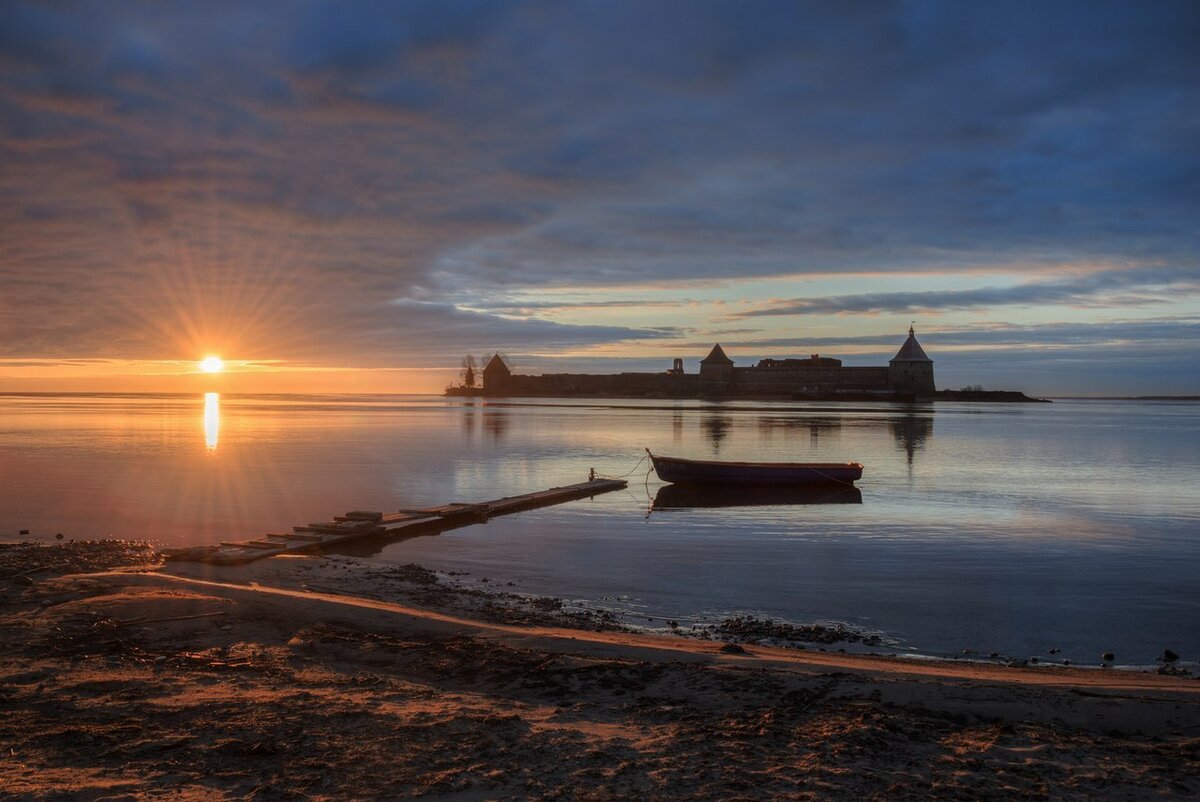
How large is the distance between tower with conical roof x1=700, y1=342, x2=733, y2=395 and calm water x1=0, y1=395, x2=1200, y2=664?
5165 inches

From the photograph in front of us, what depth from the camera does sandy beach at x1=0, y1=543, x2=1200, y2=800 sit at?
18.8 ft

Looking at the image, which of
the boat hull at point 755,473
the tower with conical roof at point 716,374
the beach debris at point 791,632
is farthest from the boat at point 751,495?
the tower with conical roof at point 716,374

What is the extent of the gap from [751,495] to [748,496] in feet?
0.85

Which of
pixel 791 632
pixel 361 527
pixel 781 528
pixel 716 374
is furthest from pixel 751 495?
pixel 716 374

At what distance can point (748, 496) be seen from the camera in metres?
29.3

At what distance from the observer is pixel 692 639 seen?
10750mm

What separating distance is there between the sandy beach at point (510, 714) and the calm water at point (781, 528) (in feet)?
9.32

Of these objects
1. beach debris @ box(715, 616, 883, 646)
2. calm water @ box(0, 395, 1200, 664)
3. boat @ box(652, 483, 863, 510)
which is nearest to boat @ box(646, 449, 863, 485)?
boat @ box(652, 483, 863, 510)

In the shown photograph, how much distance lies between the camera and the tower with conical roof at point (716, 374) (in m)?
178

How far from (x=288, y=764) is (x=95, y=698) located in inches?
95.8

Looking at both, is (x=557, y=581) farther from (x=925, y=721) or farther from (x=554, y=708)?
(x=925, y=721)

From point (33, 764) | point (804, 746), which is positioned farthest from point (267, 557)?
point (804, 746)

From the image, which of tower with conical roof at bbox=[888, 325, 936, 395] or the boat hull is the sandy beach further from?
tower with conical roof at bbox=[888, 325, 936, 395]

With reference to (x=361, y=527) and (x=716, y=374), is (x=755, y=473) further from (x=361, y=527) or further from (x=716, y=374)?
(x=716, y=374)
